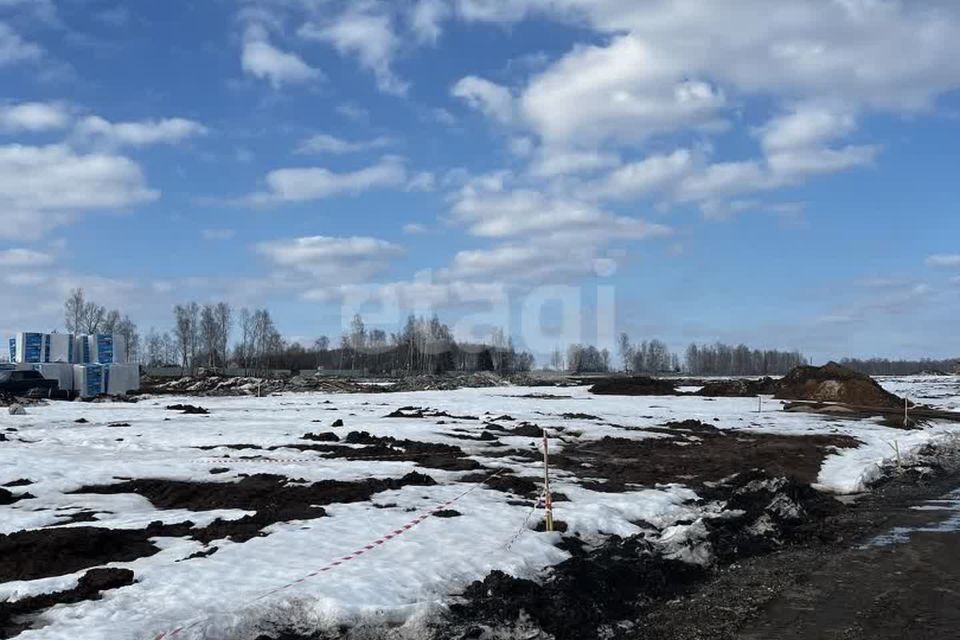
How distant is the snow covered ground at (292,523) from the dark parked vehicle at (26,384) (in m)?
13.6

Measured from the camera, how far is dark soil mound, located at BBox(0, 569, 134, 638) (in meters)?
6.89

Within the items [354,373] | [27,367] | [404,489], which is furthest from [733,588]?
[354,373]

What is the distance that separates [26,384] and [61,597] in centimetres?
3758

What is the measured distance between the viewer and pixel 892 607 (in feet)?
26.9

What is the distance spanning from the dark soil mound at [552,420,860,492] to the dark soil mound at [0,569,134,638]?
9.71 meters

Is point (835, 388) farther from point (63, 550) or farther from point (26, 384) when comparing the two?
point (63, 550)

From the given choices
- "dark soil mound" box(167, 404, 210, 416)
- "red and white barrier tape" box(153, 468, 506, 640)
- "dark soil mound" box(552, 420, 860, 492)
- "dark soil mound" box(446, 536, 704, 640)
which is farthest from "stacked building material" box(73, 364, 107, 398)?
"dark soil mound" box(446, 536, 704, 640)

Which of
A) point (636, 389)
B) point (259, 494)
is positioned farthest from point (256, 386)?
point (259, 494)

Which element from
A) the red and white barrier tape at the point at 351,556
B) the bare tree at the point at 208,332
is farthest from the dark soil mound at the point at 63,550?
the bare tree at the point at 208,332

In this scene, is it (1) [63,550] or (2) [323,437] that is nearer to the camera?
→ (1) [63,550]

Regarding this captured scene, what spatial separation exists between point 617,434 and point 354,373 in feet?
315

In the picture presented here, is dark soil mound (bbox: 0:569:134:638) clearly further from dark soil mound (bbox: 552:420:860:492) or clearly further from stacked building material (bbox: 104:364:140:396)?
stacked building material (bbox: 104:364:140:396)

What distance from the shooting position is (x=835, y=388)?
50.4m

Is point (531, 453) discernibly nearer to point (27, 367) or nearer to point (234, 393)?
point (27, 367)
